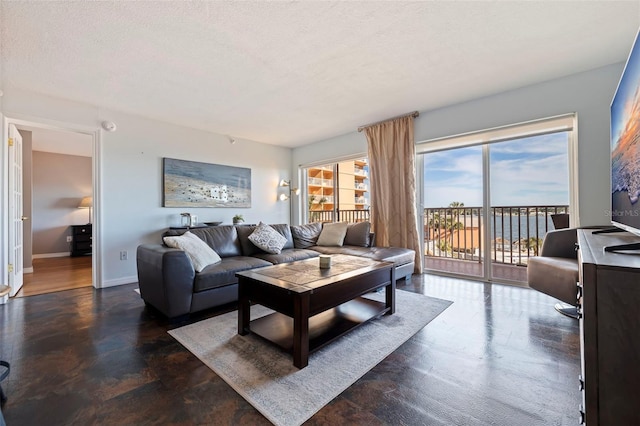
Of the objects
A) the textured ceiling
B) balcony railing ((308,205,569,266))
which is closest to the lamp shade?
the textured ceiling

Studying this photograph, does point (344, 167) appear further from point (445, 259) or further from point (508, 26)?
point (508, 26)

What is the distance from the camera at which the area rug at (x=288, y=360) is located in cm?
136

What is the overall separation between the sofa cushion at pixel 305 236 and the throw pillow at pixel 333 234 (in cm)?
10

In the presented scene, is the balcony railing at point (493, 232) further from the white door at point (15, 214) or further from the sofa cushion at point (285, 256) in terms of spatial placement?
the white door at point (15, 214)

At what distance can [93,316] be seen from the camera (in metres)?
2.50

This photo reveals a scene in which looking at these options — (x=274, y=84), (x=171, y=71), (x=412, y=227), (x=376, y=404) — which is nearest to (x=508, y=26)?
(x=274, y=84)

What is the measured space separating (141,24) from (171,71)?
680mm

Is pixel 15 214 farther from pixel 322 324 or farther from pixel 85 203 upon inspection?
pixel 322 324

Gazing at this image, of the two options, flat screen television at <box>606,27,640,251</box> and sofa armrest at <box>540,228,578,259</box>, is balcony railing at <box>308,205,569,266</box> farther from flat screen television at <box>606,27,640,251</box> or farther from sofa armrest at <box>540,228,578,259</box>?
flat screen television at <box>606,27,640,251</box>

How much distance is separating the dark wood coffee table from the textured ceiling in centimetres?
191

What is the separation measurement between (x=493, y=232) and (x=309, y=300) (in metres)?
3.10

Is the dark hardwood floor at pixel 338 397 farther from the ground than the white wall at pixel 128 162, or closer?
closer

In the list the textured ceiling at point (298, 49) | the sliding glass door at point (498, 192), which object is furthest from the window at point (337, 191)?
the textured ceiling at point (298, 49)

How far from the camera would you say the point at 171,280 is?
2258 mm
